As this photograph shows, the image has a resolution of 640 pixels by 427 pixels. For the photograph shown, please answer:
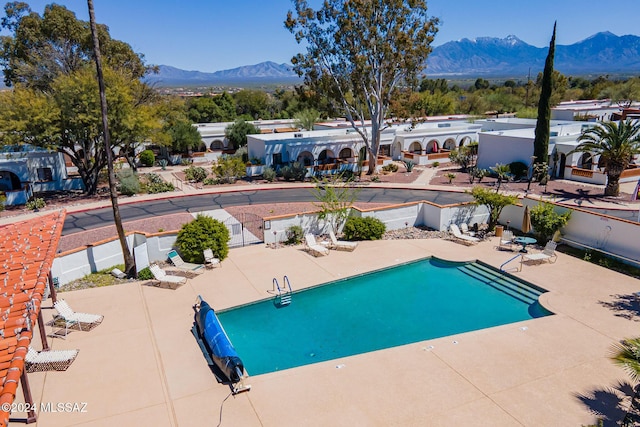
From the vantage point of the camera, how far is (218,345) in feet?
37.4

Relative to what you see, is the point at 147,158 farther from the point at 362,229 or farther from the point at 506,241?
the point at 506,241

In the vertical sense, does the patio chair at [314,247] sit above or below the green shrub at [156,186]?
below

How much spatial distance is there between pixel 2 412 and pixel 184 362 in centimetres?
659

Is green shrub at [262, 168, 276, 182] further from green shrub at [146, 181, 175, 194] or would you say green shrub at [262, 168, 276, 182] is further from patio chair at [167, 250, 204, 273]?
patio chair at [167, 250, 204, 273]

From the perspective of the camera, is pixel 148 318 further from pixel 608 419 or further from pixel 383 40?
pixel 383 40

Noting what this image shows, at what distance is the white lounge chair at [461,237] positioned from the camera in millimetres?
21217

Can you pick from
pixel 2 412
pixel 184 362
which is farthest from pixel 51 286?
pixel 2 412

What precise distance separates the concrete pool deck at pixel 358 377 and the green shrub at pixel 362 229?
7552 mm

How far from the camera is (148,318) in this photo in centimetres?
1406

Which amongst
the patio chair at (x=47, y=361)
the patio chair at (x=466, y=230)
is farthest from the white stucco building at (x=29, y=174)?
the patio chair at (x=466, y=230)

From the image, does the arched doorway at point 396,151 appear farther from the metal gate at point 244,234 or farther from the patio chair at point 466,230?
the metal gate at point 244,234

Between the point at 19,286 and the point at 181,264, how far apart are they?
9.70 metres

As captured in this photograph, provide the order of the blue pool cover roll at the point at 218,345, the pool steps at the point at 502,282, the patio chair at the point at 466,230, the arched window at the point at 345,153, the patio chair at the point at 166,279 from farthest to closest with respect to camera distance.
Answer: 1. the arched window at the point at 345,153
2. the patio chair at the point at 466,230
3. the patio chair at the point at 166,279
4. the pool steps at the point at 502,282
5. the blue pool cover roll at the point at 218,345

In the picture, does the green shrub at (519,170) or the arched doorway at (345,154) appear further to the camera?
the arched doorway at (345,154)
